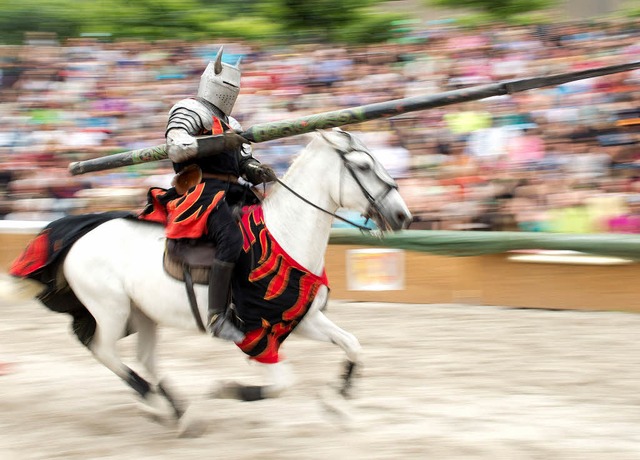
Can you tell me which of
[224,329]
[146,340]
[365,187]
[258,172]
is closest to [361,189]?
[365,187]

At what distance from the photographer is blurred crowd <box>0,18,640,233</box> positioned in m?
7.82

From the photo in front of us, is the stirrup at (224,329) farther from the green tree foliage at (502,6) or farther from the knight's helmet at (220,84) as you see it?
the green tree foliage at (502,6)

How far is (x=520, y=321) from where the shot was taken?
712cm

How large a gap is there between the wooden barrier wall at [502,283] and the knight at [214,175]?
10.9 feet

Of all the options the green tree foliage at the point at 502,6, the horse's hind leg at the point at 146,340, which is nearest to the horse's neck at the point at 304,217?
the horse's hind leg at the point at 146,340

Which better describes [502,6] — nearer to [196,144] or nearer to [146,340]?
[146,340]

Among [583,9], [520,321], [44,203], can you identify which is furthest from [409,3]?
[520,321]

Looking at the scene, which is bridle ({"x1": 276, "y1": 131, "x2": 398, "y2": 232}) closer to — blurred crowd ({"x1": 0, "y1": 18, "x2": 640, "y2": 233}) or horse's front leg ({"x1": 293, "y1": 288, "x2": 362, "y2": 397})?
horse's front leg ({"x1": 293, "y1": 288, "x2": 362, "y2": 397})

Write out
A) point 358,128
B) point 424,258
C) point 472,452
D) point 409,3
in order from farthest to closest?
1. point 409,3
2. point 358,128
3. point 424,258
4. point 472,452

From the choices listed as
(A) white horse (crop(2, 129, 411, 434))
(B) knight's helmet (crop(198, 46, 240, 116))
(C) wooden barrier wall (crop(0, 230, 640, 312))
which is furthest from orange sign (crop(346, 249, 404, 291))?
(B) knight's helmet (crop(198, 46, 240, 116))

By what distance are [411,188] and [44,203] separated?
12.7 feet

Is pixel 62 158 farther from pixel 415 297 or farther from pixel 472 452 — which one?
pixel 472 452

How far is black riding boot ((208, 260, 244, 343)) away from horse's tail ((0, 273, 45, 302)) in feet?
4.13

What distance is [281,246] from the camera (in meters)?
4.43
